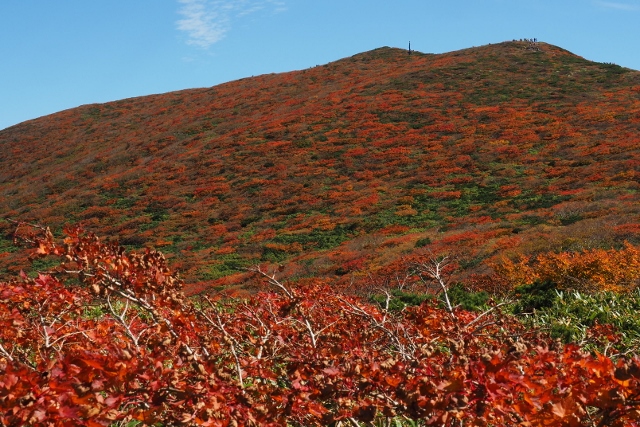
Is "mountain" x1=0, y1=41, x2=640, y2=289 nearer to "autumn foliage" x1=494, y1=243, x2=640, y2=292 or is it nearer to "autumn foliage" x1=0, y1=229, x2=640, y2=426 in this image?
"autumn foliage" x1=494, y1=243, x2=640, y2=292

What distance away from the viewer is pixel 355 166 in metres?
39.5

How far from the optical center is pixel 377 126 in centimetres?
4566

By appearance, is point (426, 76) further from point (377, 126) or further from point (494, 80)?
point (377, 126)

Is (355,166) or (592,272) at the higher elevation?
(355,166)

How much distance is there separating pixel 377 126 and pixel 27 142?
3993 cm

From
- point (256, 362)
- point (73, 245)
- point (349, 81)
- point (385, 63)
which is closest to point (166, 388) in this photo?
point (256, 362)

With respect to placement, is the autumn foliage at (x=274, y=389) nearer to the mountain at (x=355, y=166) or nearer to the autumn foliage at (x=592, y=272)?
the autumn foliage at (x=592, y=272)

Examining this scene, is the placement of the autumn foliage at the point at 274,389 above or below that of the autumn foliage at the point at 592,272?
above

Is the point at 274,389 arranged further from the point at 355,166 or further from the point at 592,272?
the point at 355,166

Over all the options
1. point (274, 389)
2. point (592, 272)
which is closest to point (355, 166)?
point (592, 272)

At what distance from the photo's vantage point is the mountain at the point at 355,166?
964 inches

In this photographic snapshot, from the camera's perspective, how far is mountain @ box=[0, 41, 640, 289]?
2448 cm

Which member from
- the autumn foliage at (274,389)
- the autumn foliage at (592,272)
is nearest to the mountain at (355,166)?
the autumn foliage at (592,272)

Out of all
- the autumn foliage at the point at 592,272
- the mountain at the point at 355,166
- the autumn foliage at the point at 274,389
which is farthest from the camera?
the mountain at the point at 355,166
